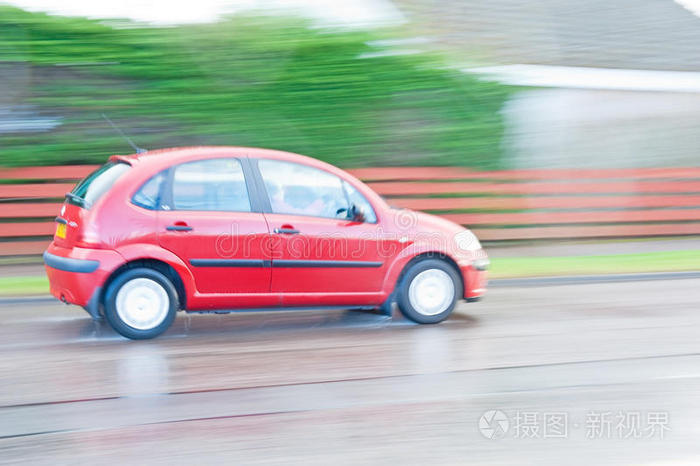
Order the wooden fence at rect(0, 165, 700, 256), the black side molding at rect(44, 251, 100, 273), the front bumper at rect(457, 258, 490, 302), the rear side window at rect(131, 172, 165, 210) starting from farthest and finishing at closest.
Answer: the wooden fence at rect(0, 165, 700, 256) < the front bumper at rect(457, 258, 490, 302) < the rear side window at rect(131, 172, 165, 210) < the black side molding at rect(44, 251, 100, 273)

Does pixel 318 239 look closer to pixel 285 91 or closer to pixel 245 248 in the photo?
pixel 245 248

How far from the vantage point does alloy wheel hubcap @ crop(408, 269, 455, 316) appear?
25.4 ft

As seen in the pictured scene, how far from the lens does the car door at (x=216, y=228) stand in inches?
277

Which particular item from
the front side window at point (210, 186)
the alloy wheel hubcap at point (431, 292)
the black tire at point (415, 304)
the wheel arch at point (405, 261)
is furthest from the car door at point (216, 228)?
the alloy wheel hubcap at point (431, 292)

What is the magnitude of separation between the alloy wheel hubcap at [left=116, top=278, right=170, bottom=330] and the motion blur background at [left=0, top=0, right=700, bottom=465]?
0.20m

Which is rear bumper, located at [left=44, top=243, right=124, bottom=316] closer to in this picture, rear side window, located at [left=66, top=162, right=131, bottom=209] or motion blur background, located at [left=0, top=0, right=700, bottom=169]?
rear side window, located at [left=66, top=162, right=131, bottom=209]

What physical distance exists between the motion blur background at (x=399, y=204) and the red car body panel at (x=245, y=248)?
A: 42cm

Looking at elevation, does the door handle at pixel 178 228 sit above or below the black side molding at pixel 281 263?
above

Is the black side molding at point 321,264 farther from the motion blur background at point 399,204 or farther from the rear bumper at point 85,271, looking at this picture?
the rear bumper at point 85,271

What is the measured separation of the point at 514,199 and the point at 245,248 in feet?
24.9

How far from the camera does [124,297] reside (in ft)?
22.7

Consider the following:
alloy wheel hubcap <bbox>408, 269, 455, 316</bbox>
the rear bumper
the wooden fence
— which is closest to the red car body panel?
the rear bumper

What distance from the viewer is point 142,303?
6988 mm

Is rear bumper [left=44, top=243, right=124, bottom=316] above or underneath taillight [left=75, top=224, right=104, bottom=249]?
underneath
